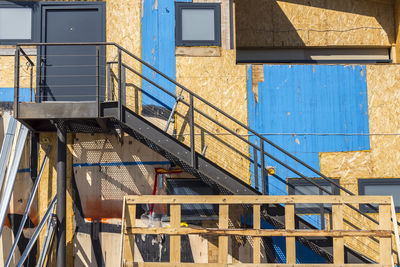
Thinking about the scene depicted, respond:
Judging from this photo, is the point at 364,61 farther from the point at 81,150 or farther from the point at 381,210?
the point at 81,150

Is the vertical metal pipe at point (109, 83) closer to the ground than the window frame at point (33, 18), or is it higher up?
closer to the ground

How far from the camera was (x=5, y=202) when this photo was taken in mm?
8578

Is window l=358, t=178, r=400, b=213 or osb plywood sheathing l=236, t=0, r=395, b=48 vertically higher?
osb plywood sheathing l=236, t=0, r=395, b=48

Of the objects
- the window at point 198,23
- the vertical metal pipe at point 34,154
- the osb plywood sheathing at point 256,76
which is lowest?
the vertical metal pipe at point 34,154

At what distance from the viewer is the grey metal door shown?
9.70 meters

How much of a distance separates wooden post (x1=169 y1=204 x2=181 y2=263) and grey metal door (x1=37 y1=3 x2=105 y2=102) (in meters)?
3.73

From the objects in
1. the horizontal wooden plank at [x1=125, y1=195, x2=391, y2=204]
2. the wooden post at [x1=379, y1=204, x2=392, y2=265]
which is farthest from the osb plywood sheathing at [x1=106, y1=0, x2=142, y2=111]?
the wooden post at [x1=379, y1=204, x2=392, y2=265]

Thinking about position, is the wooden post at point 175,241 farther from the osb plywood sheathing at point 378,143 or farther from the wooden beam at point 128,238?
the osb plywood sheathing at point 378,143

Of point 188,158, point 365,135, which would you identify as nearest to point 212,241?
point 188,158

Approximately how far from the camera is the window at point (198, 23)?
978 centimetres

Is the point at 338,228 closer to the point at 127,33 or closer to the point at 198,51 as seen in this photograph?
the point at 198,51

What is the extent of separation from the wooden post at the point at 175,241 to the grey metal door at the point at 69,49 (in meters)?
3.73

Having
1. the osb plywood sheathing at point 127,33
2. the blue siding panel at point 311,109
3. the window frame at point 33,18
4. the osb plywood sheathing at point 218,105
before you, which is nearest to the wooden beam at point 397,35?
the blue siding panel at point 311,109

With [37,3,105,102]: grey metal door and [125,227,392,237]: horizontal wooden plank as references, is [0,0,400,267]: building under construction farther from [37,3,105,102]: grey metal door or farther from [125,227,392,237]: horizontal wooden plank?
[125,227,392,237]: horizontal wooden plank
